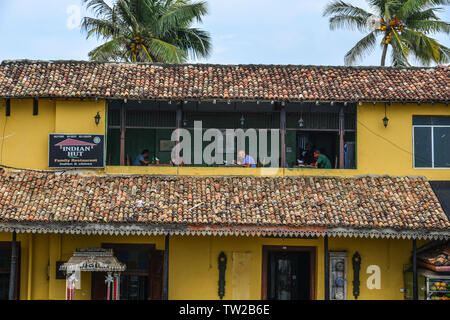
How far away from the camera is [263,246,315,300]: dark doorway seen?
2038 centimetres

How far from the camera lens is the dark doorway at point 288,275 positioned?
2038 cm

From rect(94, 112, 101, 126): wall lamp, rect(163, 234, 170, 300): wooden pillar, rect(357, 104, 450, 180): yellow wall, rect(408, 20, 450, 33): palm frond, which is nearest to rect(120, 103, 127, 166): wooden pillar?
rect(94, 112, 101, 126): wall lamp

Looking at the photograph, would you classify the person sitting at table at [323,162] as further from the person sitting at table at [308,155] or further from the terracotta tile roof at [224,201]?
the terracotta tile roof at [224,201]

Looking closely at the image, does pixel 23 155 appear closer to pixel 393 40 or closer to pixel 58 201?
pixel 58 201

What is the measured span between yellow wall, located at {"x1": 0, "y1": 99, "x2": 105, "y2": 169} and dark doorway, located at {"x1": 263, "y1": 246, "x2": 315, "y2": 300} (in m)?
6.34

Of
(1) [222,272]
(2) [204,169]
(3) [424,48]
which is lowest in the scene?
(1) [222,272]

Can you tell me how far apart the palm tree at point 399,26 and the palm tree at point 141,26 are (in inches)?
262

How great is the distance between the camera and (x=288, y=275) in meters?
20.7

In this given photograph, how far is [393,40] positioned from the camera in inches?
1217

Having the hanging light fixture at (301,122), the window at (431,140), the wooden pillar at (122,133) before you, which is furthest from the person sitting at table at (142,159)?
the window at (431,140)

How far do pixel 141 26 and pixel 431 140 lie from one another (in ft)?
48.3

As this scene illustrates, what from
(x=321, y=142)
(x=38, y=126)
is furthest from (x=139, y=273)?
(x=321, y=142)

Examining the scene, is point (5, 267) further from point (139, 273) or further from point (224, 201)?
point (224, 201)

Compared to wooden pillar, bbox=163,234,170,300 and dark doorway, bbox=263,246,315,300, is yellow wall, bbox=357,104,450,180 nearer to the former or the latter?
dark doorway, bbox=263,246,315,300
